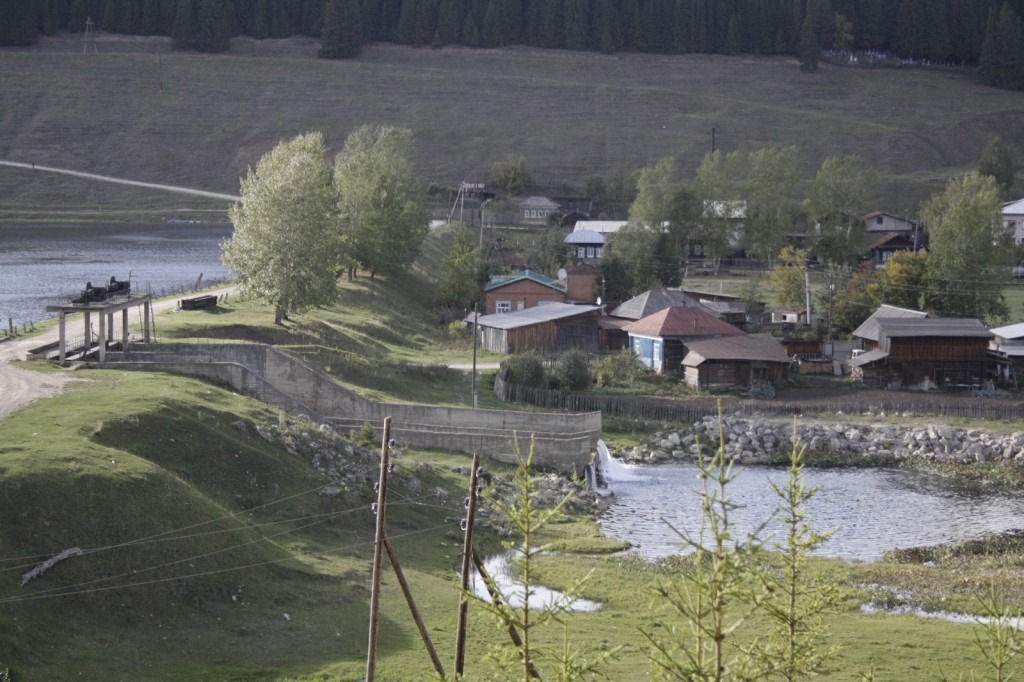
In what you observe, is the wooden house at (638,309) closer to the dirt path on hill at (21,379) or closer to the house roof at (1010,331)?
the house roof at (1010,331)

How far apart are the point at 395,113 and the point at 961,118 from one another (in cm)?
6130

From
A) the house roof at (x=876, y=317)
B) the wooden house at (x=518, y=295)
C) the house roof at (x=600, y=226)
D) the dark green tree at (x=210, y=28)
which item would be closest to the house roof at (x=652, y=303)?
the wooden house at (x=518, y=295)

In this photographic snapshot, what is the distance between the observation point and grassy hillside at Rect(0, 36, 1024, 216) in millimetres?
118625

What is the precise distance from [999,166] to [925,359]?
6135cm

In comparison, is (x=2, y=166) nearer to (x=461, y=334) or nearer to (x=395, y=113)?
(x=395, y=113)

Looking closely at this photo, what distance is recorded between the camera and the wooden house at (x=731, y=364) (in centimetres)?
5247

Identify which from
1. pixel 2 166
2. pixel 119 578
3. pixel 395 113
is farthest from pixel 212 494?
pixel 395 113

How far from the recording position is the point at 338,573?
25703 millimetres

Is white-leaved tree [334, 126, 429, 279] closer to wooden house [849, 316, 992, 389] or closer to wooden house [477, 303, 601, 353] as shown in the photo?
wooden house [477, 303, 601, 353]

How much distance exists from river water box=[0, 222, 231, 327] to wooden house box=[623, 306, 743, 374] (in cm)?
2134

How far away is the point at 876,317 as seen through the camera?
190 ft

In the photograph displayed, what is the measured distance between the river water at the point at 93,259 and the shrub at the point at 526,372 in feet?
51.9

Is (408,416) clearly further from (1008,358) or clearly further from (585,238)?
(585,238)

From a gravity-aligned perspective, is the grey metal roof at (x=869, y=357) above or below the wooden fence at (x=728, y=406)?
above
